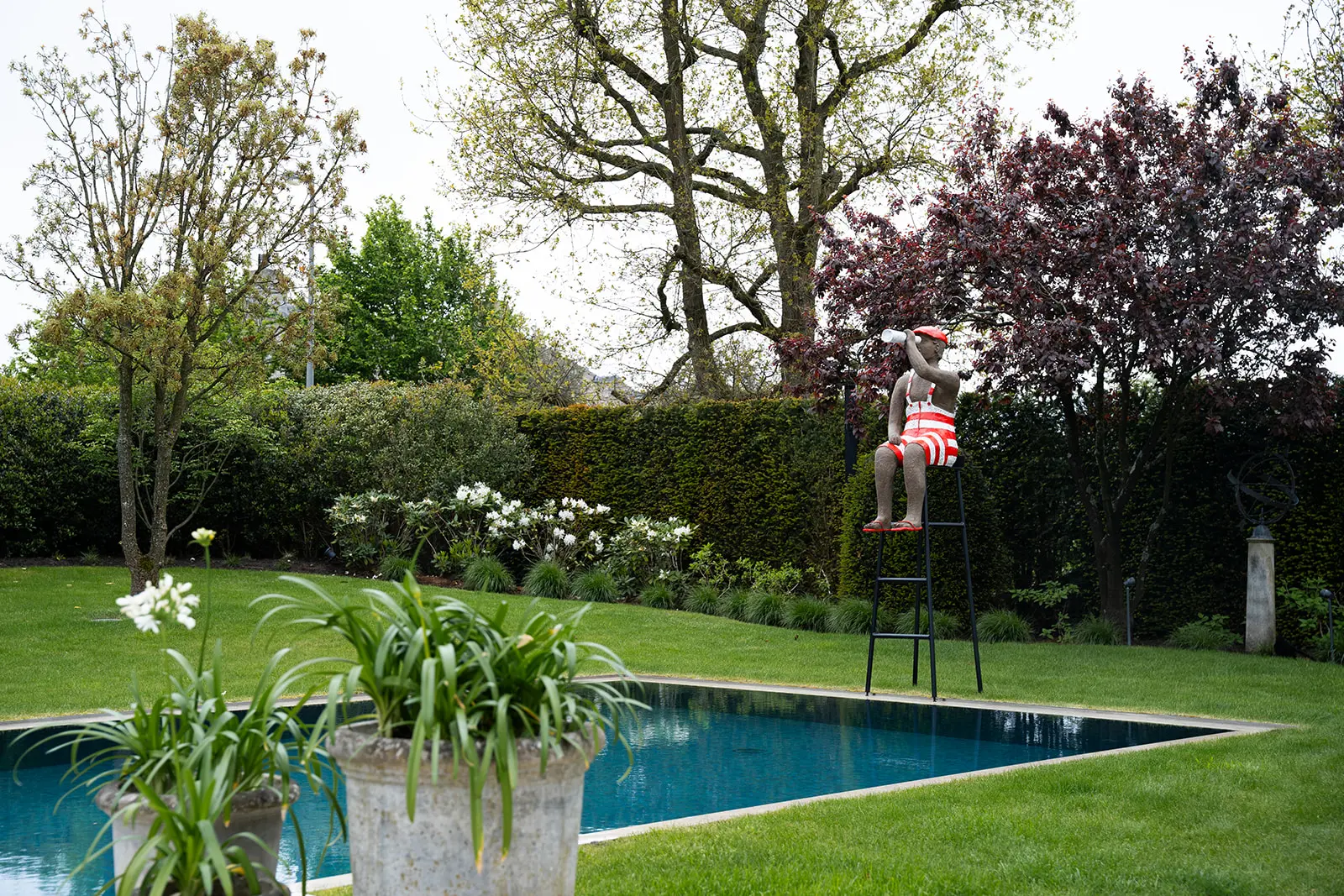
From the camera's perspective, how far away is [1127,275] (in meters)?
10.0

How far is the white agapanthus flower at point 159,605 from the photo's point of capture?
9.00 feet

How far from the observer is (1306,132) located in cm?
1230

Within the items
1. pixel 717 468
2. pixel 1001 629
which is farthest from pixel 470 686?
pixel 717 468

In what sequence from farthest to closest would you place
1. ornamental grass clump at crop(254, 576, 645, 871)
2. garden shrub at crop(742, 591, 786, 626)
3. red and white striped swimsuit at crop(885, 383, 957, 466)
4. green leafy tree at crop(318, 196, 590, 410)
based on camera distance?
green leafy tree at crop(318, 196, 590, 410), garden shrub at crop(742, 591, 786, 626), red and white striped swimsuit at crop(885, 383, 957, 466), ornamental grass clump at crop(254, 576, 645, 871)

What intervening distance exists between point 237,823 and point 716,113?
15.9m

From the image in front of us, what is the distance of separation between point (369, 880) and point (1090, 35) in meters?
17.6

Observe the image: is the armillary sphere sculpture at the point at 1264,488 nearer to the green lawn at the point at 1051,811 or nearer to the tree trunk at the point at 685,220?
the green lawn at the point at 1051,811

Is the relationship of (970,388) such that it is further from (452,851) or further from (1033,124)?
(452,851)

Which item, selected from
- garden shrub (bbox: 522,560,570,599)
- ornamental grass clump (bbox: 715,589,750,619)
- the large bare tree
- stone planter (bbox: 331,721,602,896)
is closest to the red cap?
ornamental grass clump (bbox: 715,589,750,619)

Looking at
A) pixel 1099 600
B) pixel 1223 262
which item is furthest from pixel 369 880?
Result: pixel 1099 600

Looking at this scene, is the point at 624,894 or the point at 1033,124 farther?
the point at 1033,124

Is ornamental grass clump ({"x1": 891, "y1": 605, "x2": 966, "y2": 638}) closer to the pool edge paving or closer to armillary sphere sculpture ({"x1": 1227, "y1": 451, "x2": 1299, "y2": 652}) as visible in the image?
armillary sphere sculpture ({"x1": 1227, "y1": 451, "x2": 1299, "y2": 652})

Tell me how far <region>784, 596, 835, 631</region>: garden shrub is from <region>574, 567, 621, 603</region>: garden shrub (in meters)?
2.39

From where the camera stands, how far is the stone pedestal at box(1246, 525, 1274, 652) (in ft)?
34.2
